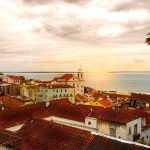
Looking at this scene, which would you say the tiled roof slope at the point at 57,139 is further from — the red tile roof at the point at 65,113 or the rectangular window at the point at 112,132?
the rectangular window at the point at 112,132

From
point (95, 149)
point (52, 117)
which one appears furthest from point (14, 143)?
point (52, 117)

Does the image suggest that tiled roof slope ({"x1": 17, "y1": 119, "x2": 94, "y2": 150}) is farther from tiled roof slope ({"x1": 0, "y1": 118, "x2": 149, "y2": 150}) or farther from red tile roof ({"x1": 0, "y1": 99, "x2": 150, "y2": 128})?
red tile roof ({"x1": 0, "y1": 99, "x2": 150, "y2": 128})

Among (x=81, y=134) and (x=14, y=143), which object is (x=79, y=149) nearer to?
(x=81, y=134)

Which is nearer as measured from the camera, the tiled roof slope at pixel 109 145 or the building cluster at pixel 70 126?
the tiled roof slope at pixel 109 145

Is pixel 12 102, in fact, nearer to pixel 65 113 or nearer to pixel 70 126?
pixel 65 113

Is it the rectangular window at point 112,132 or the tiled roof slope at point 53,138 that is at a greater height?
the tiled roof slope at point 53,138

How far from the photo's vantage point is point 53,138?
24.1 metres

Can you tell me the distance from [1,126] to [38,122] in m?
8.44

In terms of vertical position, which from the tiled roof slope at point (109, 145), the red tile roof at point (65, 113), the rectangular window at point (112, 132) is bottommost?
the rectangular window at point (112, 132)

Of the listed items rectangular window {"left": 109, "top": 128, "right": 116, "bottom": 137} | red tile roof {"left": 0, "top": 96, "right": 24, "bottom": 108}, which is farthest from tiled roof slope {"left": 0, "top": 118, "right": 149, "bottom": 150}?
red tile roof {"left": 0, "top": 96, "right": 24, "bottom": 108}

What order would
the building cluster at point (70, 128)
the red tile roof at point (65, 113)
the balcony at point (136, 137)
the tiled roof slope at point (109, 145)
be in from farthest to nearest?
1. the red tile roof at point (65, 113)
2. the balcony at point (136, 137)
3. the building cluster at point (70, 128)
4. the tiled roof slope at point (109, 145)

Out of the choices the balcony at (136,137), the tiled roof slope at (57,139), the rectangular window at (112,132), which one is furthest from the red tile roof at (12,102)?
the tiled roof slope at (57,139)

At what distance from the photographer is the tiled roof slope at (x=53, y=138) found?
22828 mm

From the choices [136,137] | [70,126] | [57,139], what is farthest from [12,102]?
[57,139]
